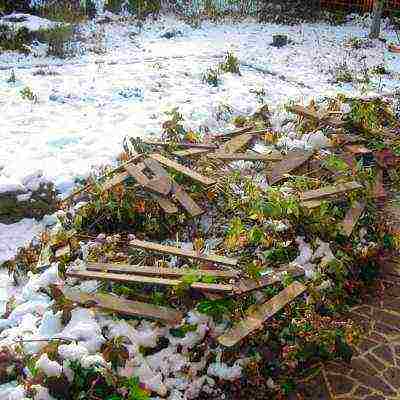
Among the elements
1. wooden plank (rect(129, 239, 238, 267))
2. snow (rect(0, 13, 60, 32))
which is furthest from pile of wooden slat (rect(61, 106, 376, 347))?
snow (rect(0, 13, 60, 32))

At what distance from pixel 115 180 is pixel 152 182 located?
20.1 inches

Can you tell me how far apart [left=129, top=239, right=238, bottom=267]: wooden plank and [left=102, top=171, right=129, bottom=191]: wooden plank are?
43.2 inches

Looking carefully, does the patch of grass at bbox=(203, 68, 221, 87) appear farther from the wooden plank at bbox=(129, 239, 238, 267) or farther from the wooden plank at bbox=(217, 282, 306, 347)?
the wooden plank at bbox=(217, 282, 306, 347)

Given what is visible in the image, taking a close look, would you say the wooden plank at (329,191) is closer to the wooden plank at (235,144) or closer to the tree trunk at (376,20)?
the wooden plank at (235,144)

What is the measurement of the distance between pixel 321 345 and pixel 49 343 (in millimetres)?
2582

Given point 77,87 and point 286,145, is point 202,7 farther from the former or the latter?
point 286,145

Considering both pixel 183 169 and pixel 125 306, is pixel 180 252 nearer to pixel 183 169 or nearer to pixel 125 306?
pixel 125 306

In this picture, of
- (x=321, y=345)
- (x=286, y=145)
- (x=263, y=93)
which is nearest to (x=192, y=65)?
(x=263, y=93)

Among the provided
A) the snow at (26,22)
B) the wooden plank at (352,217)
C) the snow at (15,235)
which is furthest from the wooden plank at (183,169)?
the snow at (26,22)

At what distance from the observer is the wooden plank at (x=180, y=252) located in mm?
5719

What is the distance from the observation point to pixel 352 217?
6816mm

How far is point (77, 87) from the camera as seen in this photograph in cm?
1075

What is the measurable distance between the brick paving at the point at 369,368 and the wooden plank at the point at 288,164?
2.23 m

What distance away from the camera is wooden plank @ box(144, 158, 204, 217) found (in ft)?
21.6
